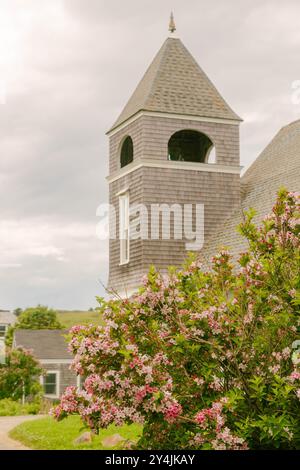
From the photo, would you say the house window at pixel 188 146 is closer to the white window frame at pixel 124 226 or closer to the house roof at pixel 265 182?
the house roof at pixel 265 182

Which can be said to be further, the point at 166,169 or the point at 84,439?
the point at 166,169

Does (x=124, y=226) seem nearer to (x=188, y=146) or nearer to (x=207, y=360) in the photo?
(x=188, y=146)

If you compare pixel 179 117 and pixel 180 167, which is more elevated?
pixel 179 117

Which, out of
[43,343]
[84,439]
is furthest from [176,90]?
[43,343]

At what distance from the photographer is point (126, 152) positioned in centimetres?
2842

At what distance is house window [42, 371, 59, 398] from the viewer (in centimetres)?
4391

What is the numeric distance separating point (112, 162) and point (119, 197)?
5.79 ft

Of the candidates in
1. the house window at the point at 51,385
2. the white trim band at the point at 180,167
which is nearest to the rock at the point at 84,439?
the white trim band at the point at 180,167

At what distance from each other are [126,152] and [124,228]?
14.2 feet

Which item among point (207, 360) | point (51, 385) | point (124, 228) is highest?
point (124, 228)

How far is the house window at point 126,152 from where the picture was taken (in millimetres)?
28016

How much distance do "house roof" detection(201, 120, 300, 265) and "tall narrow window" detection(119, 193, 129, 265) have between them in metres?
2.83

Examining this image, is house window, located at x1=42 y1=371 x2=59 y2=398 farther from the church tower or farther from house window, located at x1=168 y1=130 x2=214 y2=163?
house window, located at x1=168 y1=130 x2=214 y2=163

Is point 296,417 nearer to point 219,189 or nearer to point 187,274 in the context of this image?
point 187,274
